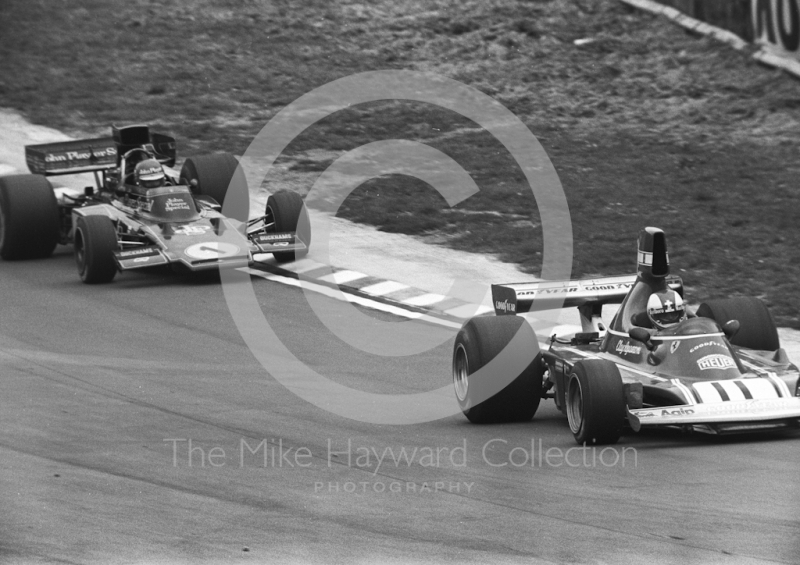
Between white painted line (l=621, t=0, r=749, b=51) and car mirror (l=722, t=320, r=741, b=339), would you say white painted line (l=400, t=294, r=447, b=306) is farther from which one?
white painted line (l=621, t=0, r=749, b=51)

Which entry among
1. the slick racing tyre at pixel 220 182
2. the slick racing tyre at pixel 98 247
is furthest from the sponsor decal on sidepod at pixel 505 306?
the slick racing tyre at pixel 220 182

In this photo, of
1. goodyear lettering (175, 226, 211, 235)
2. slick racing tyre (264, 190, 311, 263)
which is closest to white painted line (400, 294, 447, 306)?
slick racing tyre (264, 190, 311, 263)

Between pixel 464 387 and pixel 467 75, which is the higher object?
pixel 467 75

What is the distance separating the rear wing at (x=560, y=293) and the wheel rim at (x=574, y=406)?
5.29 feet

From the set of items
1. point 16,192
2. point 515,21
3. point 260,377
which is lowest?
point 260,377

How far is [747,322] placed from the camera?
11.8m

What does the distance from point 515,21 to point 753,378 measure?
20386 mm

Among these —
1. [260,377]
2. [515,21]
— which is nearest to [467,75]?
[515,21]

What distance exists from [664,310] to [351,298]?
19.4 ft

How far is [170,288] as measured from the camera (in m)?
17.1

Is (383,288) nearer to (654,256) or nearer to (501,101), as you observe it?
(654,256)

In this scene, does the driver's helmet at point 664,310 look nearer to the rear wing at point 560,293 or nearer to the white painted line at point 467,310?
the rear wing at point 560,293

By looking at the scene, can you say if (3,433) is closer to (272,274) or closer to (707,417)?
(707,417)

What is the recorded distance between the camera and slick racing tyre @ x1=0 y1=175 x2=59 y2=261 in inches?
719
